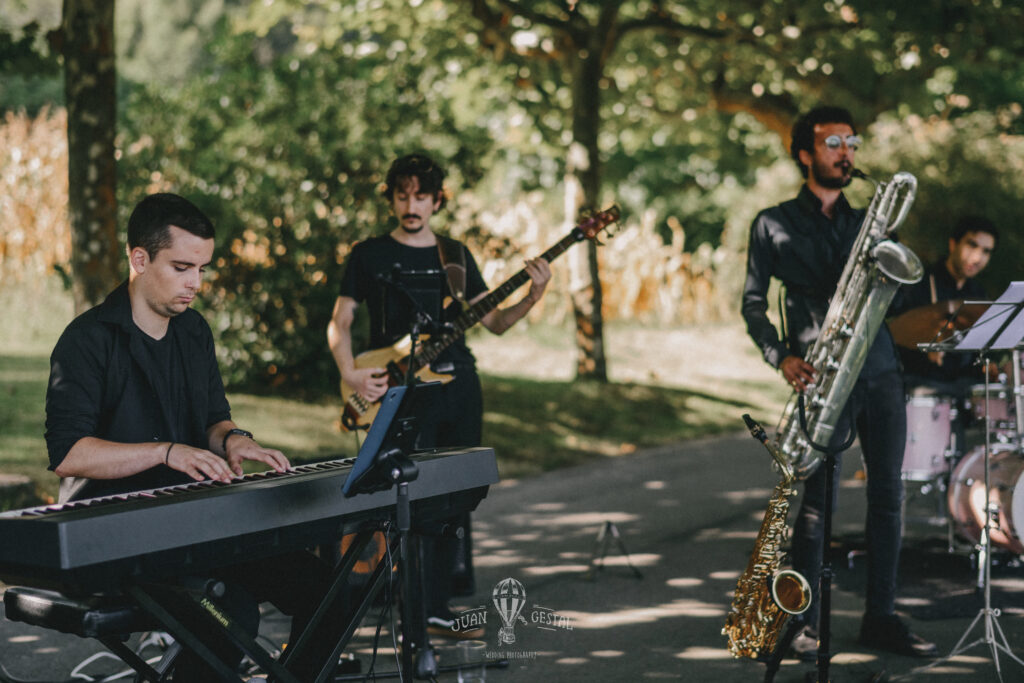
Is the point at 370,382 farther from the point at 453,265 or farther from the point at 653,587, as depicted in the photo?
the point at 653,587

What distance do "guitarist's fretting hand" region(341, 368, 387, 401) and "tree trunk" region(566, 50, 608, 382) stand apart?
698 centimetres

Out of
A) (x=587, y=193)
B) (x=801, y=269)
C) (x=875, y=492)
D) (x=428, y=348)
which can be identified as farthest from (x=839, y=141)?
(x=587, y=193)

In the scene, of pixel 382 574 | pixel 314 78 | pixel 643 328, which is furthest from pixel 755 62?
pixel 382 574

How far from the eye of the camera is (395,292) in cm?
523

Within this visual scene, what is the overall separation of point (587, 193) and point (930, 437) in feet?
20.7

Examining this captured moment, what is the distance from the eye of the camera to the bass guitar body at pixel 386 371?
530 centimetres

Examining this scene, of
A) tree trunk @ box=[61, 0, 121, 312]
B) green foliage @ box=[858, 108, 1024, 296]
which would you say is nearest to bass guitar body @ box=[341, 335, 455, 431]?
tree trunk @ box=[61, 0, 121, 312]

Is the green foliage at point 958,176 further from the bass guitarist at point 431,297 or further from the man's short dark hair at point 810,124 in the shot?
the bass guitarist at point 431,297

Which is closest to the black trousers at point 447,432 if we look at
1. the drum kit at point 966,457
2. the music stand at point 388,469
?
the music stand at point 388,469

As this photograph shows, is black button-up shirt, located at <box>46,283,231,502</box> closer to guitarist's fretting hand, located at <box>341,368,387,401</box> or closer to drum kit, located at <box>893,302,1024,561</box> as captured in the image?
guitarist's fretting hand, located at <box>341,368,387,401</box>

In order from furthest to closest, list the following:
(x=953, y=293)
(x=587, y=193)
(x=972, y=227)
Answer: (x=587, y=193)
(x=972, y=227)
(x=953, y=293)

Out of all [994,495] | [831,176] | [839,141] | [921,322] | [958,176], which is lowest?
[994,495]

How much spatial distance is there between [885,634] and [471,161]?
745 cm

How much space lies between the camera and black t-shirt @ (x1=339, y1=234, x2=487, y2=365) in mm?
5199
